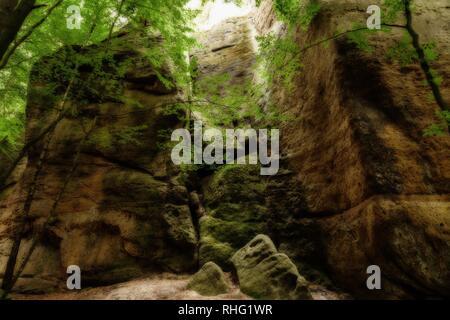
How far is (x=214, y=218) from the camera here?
32.3 feet

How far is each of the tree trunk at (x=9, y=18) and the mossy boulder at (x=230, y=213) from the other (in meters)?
7.00

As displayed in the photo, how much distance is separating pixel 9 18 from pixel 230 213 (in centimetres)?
751

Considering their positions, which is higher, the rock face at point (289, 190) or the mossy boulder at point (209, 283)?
the rock face at point (289, 190)

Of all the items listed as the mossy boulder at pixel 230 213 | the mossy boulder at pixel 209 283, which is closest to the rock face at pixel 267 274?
the mossy boulder at pixel 209 283

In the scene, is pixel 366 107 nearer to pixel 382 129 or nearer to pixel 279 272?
pixel 382 129

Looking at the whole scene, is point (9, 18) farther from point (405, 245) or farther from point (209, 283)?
point (405, 245)

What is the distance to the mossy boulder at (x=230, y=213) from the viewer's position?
29.9ft

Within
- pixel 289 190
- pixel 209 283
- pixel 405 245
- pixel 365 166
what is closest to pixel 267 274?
pixel 209 283

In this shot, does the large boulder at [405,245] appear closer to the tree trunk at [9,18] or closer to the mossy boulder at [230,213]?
the mossy boulder at [230,213]

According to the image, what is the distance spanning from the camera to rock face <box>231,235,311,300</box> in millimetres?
6348

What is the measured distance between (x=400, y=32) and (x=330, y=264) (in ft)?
22.1

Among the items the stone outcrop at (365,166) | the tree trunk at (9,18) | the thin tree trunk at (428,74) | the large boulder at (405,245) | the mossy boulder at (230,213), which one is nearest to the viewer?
the tree trunk at (9,18)

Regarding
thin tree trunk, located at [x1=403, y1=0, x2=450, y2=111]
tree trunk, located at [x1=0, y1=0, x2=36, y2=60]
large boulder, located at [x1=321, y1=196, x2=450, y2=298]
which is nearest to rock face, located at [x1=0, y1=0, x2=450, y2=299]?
large boulder, located at [x1=321, y1=196, x2=450, y2=298]

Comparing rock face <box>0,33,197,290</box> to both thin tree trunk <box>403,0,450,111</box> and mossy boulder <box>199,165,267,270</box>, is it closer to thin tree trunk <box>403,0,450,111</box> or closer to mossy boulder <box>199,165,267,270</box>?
mossy boulder <box>199,165,267,270</box>
